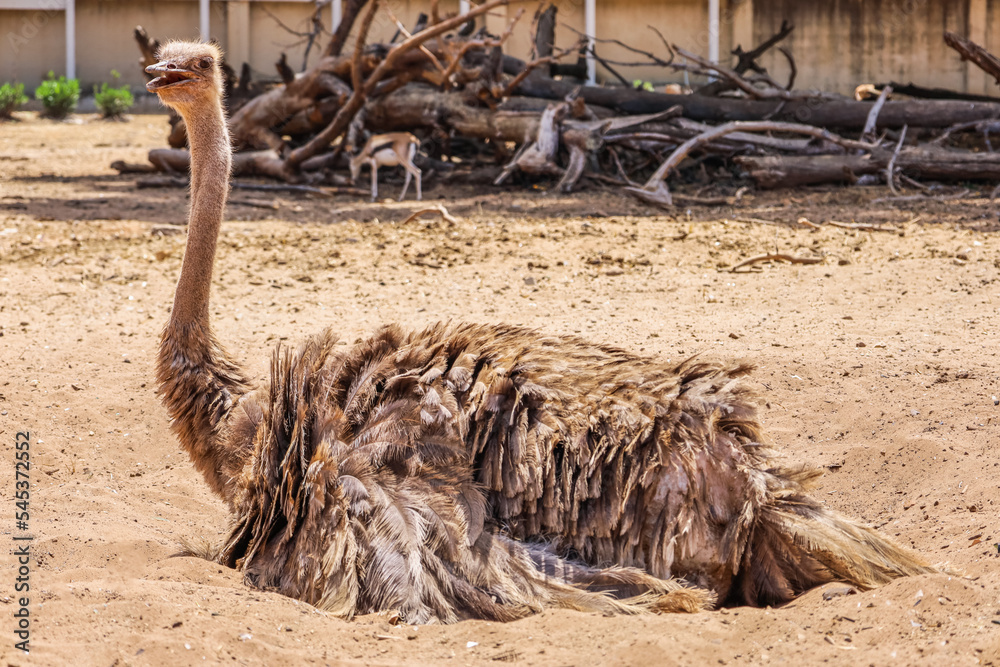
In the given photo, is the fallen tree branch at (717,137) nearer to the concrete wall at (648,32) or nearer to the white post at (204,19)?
the concrete wall at (648,32)

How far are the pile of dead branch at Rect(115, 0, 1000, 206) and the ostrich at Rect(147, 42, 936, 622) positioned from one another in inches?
281

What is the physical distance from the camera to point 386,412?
11.1 feet

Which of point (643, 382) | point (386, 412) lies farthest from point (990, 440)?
point (386, 412)

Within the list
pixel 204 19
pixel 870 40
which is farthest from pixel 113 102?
pixel 870 40

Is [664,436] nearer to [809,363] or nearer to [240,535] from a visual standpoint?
[240,535]

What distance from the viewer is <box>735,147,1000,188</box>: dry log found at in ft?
35.1

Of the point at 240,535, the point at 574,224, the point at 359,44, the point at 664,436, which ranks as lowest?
the point at 240,535

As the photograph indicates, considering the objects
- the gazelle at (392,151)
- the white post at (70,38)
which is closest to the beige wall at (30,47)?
the white post at (70,38)

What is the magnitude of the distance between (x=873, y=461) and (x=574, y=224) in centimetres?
533

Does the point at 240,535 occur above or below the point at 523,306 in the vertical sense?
below

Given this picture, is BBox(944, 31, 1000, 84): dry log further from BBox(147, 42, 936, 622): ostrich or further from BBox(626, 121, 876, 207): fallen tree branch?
BBox(147, 42, 936, 622): ostrich

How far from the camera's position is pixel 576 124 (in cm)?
1171

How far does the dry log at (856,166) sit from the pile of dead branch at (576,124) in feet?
0.05

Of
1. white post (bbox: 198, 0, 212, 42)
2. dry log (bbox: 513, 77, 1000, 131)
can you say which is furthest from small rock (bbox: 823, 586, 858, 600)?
white post (bbox: 198, 0, 212, 42)
